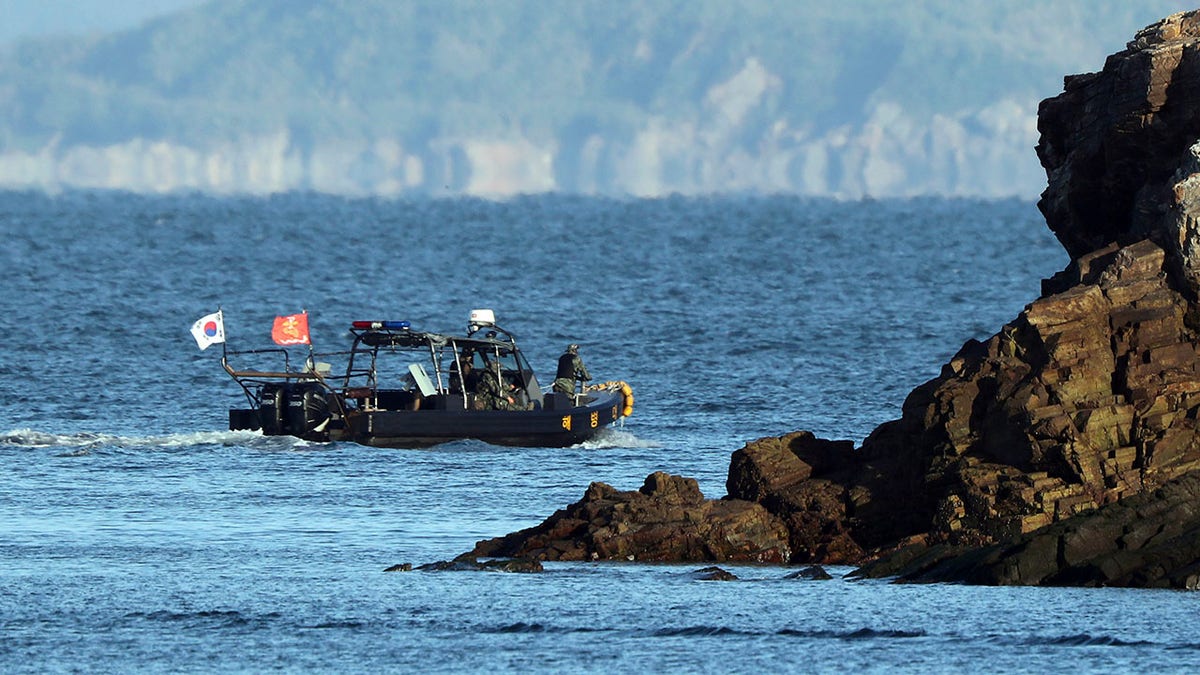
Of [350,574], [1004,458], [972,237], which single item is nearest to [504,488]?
[350,574]

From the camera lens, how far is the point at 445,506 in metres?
35.3

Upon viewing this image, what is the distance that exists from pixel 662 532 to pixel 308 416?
53.5 ft

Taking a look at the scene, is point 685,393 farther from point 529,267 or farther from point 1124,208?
point 529,267

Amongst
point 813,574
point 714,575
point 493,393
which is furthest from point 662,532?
point 493,393

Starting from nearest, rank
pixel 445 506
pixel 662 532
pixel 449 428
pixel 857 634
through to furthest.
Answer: pixel 857 634 < pixel 662 532 < pixel 445 506 < pixel 449 428

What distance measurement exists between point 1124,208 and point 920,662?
10.3 m

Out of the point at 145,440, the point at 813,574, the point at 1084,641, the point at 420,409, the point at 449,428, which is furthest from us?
the point at 420,409

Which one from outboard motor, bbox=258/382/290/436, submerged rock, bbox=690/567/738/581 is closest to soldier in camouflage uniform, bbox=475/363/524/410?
outboard motor, bbox=258/382/290/436

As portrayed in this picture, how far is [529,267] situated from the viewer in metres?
112

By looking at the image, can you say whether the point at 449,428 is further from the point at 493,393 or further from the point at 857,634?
the point at 857,634

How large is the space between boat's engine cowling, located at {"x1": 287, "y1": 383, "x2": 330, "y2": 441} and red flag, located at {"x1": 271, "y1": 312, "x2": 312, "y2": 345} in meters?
1.10

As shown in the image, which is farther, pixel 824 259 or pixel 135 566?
pixel 824 259

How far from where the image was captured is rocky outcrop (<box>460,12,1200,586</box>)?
26.0 meters

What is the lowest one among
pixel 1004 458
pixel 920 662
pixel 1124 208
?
pixel 920 662
